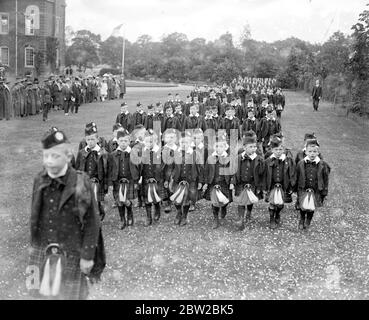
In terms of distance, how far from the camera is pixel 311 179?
8.28 meters

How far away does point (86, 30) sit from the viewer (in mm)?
70688

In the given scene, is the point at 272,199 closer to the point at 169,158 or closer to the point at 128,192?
the point at 169,158

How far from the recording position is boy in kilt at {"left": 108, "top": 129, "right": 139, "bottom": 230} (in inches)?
323

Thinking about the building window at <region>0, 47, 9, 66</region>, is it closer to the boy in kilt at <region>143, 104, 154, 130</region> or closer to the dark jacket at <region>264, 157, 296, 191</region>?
A: the boy in kilt at <region>143, 104, 154, 130</region>

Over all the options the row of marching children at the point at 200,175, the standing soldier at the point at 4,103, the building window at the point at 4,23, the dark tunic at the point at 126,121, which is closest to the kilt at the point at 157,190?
the row of marching children at the point at 200,175

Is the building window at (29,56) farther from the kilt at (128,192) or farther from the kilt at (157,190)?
the kilt at (128,192)

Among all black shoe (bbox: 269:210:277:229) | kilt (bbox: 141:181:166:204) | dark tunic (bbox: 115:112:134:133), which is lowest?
black shoe (bbox: 269:210:277:229)

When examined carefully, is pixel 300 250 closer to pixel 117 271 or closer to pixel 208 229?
pixel 208 229

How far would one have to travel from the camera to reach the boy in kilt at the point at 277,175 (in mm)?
8453

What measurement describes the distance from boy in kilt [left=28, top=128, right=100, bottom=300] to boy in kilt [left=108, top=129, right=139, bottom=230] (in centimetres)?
363

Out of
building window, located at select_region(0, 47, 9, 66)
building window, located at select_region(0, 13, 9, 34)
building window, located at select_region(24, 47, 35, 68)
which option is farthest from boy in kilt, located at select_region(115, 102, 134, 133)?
building window, located at select_region(0, 13, 9, 34)

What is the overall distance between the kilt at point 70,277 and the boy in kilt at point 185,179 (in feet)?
13.0
